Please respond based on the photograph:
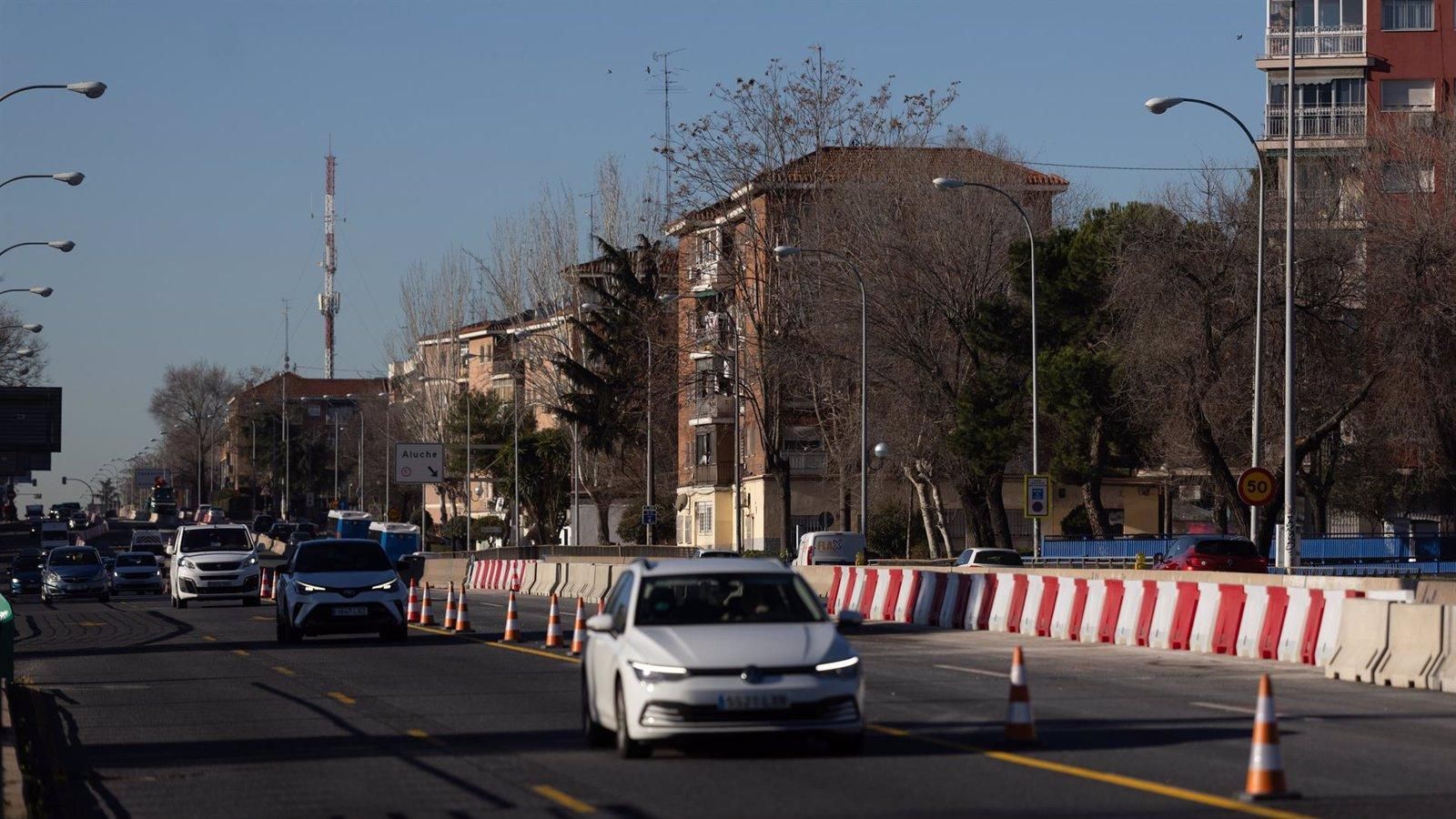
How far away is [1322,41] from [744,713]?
216 feet

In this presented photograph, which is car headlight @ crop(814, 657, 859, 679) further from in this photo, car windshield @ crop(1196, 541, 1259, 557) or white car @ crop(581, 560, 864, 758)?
car windshield @ crop(1196, 541, 1259, 557)

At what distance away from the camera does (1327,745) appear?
44.6 feet

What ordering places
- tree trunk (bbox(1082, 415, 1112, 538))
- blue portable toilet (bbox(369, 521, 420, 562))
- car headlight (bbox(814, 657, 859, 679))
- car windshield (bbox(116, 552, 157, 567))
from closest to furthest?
car headlight (bbox(814, 657, 859, 679)), car windshield (bbox(116, 552, 157, 567)), tree trunk (bbox(1082, 415, 1112, 538)), blue portable toilet (bbox(369, 521, 420, 562))

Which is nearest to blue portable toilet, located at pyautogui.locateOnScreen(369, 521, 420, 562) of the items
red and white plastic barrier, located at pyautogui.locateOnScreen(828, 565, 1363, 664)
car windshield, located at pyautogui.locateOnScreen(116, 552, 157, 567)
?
car windshield, located at pyautogui.locateOnScreen(116, 552, 157, 567)

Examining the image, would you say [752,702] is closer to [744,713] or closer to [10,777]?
[744,713]

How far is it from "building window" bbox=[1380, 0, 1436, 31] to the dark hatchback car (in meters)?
51.5

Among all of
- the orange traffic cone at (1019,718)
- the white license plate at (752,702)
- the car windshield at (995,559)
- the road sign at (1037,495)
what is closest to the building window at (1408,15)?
the car windshield at (995,559)

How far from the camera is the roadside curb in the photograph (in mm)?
9570

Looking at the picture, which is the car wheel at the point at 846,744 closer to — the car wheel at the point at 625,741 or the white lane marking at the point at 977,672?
the car wheel at the point at 625,741

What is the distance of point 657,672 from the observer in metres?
12.3

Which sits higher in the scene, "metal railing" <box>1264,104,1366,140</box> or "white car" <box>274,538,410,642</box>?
"metal railing" <box>1264,104,1366,140</box>

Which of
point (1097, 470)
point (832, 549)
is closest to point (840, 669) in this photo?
point (832, 549)

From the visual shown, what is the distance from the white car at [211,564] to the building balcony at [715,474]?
44.8 m

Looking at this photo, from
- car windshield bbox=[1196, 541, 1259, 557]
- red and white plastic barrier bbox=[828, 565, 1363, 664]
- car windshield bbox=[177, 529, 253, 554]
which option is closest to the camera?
red and white plastic barrier bbox=[828, 565, 1363, 664]
